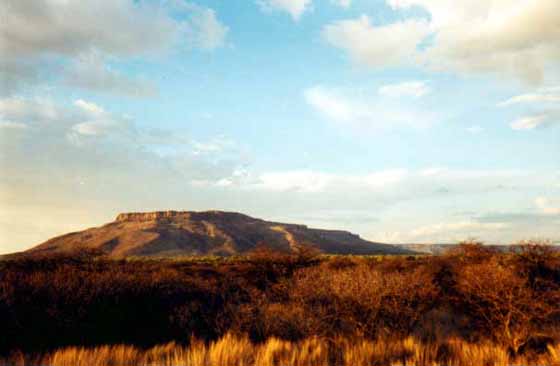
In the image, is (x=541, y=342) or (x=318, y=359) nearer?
(x=318, y=359)

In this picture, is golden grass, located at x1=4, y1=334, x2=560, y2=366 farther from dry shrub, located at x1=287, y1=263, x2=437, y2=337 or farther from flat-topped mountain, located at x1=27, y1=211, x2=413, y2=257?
flat-topped mountain, located at x1=27, y1=211, x2=413, y2=257

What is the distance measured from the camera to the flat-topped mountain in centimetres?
12925

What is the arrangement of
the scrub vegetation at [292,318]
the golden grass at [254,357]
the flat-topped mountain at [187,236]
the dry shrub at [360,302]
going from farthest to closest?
the flat-topped mountain at [187,236]
the dry shrub at [360,302]
the scrub vegetation at [292,318]
the golden grass at [254,357]

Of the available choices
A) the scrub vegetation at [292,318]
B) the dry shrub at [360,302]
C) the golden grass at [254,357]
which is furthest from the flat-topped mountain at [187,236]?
the golden grass at [254,357]

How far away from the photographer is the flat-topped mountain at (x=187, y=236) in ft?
424

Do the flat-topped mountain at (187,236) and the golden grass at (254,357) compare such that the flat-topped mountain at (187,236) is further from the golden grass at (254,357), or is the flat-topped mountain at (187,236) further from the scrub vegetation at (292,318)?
the golden grass at (254,357)

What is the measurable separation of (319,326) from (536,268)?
18.4 m

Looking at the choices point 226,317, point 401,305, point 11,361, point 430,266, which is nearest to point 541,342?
point 401,305

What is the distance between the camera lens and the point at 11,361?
694 centimetres

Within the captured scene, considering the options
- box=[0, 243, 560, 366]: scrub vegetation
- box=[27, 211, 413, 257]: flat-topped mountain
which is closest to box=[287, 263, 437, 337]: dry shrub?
box=[0, 243, 560, 366]: scrub vegetation

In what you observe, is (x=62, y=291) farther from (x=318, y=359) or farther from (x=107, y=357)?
(x=318, y=359)

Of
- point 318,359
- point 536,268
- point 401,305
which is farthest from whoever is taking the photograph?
point 536,268

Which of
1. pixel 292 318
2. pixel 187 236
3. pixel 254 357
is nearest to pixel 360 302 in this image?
pixel 292 318

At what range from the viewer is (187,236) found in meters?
143
